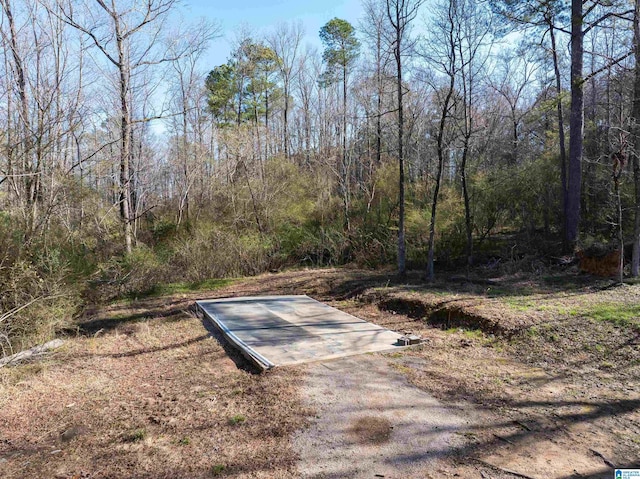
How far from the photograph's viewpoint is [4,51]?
303 inches

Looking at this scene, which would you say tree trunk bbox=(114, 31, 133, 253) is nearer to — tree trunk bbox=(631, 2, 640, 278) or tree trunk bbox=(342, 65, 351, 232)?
tree trunk bbox=(342, 65, 351, 232)

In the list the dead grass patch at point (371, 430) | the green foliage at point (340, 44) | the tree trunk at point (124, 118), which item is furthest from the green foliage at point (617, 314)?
the green foliage at point (340, 44)

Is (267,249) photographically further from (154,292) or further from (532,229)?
(532,229)

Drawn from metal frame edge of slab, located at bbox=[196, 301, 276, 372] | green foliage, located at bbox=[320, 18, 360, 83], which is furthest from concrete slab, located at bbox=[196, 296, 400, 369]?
green foliage, located at bbox=[320, 18, 360, 83]

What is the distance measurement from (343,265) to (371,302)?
493 centimetres

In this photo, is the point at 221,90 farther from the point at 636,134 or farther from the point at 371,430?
the point at 371,430

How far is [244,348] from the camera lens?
5348 mm

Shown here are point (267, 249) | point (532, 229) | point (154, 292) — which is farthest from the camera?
point (267, 249)

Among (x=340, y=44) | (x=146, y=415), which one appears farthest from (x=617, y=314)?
(x=340, y=44)

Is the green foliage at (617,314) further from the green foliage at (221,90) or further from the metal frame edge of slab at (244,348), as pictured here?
the green foliage at (221,90)

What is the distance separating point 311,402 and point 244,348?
5.85 feet

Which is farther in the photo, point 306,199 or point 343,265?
point 306,199

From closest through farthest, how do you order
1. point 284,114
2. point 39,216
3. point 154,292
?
point 39,216
point 154,292
point 284,114

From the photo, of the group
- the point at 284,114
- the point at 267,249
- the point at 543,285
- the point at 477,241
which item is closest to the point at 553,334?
the point at 543,285
